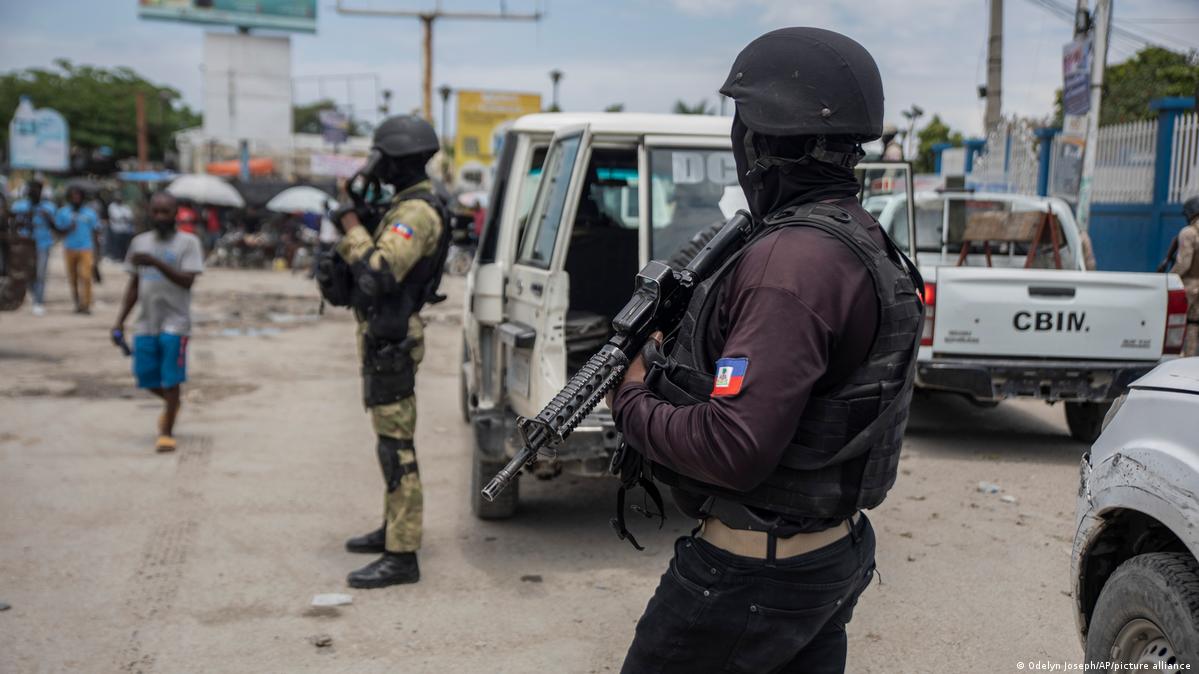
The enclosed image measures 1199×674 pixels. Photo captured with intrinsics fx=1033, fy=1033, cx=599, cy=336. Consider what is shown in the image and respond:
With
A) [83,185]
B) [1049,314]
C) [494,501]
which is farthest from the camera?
[83,185]

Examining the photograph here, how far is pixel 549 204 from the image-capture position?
5320 mm

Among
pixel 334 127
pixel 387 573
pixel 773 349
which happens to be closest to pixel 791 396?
pixel 773 349

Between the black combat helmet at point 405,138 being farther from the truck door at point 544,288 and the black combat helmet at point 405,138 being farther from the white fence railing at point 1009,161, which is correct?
the white fence railing at point 1009,161

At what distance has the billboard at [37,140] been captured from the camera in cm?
3266

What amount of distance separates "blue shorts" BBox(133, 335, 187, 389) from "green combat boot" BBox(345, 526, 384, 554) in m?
2.55

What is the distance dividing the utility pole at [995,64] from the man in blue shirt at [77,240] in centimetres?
1514

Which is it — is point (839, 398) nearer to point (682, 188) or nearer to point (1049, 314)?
point (682, 188)

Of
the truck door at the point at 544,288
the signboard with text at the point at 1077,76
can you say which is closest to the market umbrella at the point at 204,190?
the signboard with text at the point at 1077,76

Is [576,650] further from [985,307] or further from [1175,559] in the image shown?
[985,307]

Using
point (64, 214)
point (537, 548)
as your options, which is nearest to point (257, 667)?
point (537, 548)

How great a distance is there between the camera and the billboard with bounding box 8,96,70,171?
32656 mm

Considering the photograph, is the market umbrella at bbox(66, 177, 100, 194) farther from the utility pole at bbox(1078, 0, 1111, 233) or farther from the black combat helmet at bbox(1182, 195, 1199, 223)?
the black combat helmet at bbox(1182, 195, 1199, 223)

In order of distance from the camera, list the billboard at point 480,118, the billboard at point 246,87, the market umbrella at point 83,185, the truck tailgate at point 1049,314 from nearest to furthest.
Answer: the truck tailgate at point 1049,314 → the market umbrella at point 83,185 → the billboard at point 246,87 → the billboard at point 480,118

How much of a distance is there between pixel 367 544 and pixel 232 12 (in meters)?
42.2
